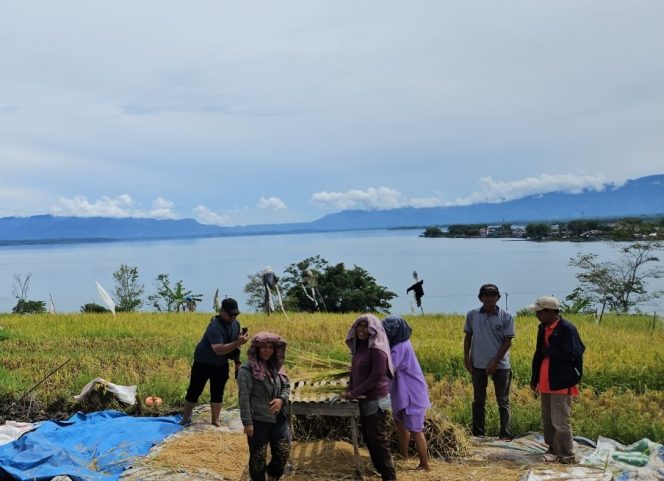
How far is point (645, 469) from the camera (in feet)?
16.1

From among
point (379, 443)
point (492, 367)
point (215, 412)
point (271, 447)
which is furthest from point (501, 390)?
point (215, 412)

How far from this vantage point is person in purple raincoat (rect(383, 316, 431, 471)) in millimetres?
5066

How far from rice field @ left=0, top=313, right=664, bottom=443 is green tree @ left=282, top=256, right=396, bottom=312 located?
20914 millimetres

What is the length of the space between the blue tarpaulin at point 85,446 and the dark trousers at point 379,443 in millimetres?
2173

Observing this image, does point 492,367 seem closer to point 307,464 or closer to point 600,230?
point 307,464

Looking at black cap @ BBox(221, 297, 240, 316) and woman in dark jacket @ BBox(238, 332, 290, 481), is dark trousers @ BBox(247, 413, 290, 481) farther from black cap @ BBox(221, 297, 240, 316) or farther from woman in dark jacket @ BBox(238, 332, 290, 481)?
black cap @ BBox(221, 297, 240, 316)

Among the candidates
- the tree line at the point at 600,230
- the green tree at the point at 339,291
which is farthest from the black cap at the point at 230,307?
the green tree at the point at 339,291

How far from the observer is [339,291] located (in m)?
37.2

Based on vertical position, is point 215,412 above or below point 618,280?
above

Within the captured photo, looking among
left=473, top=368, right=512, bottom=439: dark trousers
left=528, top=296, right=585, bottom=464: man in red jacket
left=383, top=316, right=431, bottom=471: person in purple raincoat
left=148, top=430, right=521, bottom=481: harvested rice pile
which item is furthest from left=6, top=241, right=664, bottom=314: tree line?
left=383, top=316, right=431, bottom=471: person in purple raincoat

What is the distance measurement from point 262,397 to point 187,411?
7.58ft

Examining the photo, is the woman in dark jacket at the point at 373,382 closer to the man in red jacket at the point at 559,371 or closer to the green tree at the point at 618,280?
the man in red jacket at the point at 559,371

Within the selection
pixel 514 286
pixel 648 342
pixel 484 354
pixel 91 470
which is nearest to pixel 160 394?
pixel 91 470

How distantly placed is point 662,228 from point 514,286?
177ft
